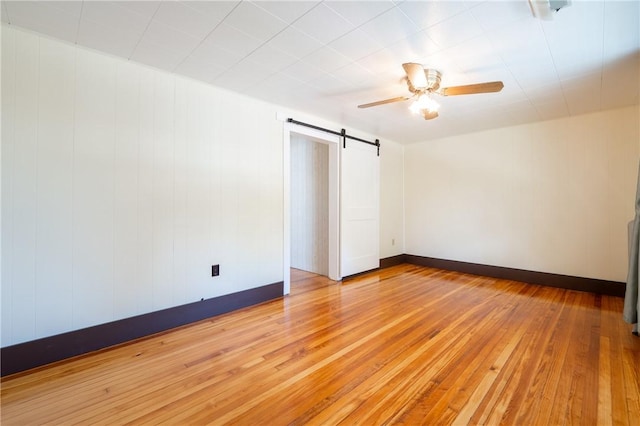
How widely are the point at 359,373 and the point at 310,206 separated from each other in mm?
3286

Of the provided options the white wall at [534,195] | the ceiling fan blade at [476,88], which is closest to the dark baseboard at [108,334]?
the ceiling fan blade at [476,88]

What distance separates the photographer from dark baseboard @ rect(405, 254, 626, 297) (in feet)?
11.3

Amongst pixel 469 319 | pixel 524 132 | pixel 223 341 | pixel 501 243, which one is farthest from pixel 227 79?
pixel 501 243

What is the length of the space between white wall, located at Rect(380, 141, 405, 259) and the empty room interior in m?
1.31

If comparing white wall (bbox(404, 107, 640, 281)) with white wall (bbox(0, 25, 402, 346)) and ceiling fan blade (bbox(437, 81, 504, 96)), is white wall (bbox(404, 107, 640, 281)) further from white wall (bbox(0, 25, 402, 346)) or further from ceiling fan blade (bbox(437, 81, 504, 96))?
white wall (bbox(0, 25, 402, 346))

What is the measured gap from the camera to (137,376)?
1.78 m

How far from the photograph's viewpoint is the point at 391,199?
17.0ft

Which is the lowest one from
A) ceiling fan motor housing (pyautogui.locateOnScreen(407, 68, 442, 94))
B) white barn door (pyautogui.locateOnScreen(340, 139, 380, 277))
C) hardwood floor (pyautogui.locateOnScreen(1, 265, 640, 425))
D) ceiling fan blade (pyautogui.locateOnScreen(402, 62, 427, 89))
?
hardwood floor (pyautogui.locateOnScreen(1, 265, 640, 425))

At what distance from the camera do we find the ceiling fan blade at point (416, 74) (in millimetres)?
2020

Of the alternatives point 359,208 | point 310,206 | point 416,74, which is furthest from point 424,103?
point 310,206

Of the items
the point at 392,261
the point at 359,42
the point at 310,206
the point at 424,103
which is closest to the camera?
the point at 359,42

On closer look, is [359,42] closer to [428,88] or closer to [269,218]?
[428,88]

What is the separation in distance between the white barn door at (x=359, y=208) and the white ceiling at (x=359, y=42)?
4.74ft

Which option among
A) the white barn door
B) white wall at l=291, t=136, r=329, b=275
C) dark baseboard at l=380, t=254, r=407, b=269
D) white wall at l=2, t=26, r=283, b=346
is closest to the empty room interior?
white wall at l=2, t=26, r=283, b=346
